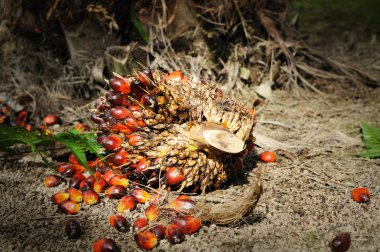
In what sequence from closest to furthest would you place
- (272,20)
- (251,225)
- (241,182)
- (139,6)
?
(251,225) < (241,182) < (139,6) < (272,20)

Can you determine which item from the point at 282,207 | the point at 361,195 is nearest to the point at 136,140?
the point at 282,207

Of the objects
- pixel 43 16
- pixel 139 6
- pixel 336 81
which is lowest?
pixel 336 81

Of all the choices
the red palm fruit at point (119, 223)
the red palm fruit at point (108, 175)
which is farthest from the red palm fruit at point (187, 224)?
the red palm fruit at point (108, 175)

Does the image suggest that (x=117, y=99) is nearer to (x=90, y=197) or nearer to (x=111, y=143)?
(x=111, y=143)

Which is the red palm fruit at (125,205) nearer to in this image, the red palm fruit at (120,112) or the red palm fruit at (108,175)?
the red palm fruit at (108,175)

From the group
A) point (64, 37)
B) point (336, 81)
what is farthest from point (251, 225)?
point (64, 37)

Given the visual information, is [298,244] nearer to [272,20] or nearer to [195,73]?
[195,73]
